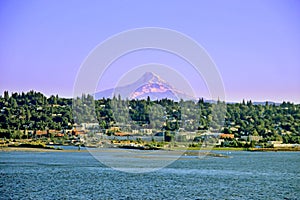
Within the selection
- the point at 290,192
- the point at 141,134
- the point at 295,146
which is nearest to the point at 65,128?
the point at 141,134

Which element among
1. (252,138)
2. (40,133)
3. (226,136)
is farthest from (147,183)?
(252,138)

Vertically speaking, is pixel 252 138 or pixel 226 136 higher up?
pixel 226 136

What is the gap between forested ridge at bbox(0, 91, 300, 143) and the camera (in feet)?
376

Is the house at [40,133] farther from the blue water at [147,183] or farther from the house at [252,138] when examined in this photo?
the blue water at [147,183]

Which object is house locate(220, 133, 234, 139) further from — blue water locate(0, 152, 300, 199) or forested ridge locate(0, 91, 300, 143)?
Answer: blue water locate(0, 152, 300, 199)

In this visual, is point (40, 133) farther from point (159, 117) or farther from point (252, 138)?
point (252, 138)

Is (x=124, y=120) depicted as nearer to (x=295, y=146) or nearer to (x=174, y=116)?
(x=174, y=116)

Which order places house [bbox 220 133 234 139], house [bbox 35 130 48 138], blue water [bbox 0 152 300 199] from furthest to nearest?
house [bbox 35 130 48 138] < house [bbox 220 133 234 139] < blue water [bbox 0 152 300 199]

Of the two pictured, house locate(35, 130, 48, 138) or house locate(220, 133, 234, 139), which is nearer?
house locate(220, 133, 234, 139)

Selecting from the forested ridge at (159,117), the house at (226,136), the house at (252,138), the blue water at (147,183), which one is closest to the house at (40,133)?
the forested ridge at (159,117)

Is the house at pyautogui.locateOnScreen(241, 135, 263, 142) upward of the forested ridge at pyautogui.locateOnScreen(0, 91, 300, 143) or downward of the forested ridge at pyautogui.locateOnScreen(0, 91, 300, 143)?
downward

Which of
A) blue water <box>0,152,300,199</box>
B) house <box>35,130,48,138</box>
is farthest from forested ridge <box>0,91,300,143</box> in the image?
blue water <box>0,152,300,199</box>

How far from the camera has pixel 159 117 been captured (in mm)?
127250

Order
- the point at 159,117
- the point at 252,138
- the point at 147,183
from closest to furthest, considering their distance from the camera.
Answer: the point at 147,183 → the point at 252,138 → the point at 159,117
